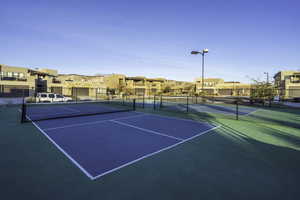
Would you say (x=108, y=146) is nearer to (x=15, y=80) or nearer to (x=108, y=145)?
(x=108, y=145)

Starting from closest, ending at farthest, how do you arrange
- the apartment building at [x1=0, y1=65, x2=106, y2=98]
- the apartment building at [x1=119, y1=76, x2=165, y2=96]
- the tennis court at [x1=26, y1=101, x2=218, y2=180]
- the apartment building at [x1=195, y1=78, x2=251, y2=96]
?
the tennis court at [x1=26, y1=101, x2=218, y2=180], the apartment building at [x1=0, y1=65, x2=106, y2=98], the apartment building at [x1=195, y1=78, x2=251, y2=96], the apartment building at [x1=119, y1=76, x2=165, y2=96]

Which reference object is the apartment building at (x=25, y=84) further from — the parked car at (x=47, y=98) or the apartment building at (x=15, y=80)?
the parked car at (x=47, y=98)

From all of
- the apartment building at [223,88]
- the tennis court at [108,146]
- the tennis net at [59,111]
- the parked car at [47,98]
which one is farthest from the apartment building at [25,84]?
the apartment building at [223,88]

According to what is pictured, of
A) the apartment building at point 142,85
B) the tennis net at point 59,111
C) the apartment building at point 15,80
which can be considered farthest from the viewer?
the apartment building at point 142,85

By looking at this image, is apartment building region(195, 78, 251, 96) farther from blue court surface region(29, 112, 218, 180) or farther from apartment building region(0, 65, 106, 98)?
blue court surface region(29, 112, 218, 180)

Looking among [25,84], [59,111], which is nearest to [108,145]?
[59,111]

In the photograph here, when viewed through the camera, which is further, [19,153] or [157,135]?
[157,135]

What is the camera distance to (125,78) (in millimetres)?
59000

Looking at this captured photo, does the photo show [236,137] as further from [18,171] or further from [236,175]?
[18,171]

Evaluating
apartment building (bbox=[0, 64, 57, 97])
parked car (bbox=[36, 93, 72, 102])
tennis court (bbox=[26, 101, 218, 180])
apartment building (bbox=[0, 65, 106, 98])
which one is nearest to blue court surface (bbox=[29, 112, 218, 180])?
tennis court (bbox=[26, 101, 218, 180])

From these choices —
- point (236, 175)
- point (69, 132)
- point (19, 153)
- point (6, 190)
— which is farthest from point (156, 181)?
point (69, 132)

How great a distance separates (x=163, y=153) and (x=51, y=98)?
67.6 feet

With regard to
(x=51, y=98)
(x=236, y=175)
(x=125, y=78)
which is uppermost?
(x=125, y=78)

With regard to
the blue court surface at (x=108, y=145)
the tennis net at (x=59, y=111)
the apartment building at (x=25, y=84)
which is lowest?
the blue court surface at (x=108, y=145)
